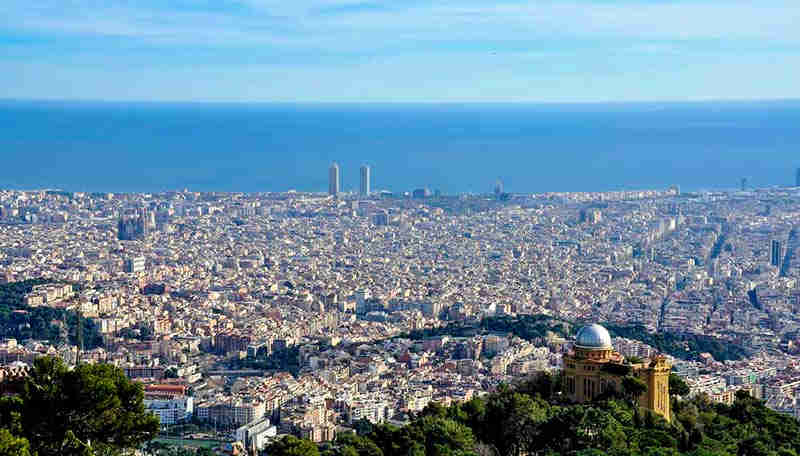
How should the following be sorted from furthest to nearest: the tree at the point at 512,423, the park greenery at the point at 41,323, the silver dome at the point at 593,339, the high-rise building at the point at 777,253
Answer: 1. the high-rise building at the point at 777,253
2. the park greenery at the point at 41,323
3. the silver dome at the point at 593,339
4. the tree at the point at 512,423

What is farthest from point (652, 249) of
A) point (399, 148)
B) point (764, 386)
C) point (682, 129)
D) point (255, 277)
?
point (682, 129)

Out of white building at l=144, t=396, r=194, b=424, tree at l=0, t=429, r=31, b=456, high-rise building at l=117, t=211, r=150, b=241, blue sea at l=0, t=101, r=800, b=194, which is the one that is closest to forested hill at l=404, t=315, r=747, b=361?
white building at l=144, t=396, r=194, b=424

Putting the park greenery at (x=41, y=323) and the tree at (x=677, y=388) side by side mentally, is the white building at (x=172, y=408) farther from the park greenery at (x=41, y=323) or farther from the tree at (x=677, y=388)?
the tree at (x=677, y=388)

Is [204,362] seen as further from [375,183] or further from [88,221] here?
[375,183]

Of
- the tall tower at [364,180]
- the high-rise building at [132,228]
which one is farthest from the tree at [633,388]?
the tall tower at [364,180]

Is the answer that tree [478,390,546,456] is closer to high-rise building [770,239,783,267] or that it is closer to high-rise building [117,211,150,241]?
high-rise building [770,239,783,267]

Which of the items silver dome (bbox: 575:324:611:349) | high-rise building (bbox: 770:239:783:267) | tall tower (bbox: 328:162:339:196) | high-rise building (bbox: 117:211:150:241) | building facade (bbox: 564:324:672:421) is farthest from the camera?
tall tower (bbox: 328:162:339:196)

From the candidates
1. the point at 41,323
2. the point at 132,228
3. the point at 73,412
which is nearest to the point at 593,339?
the point at 73,412
